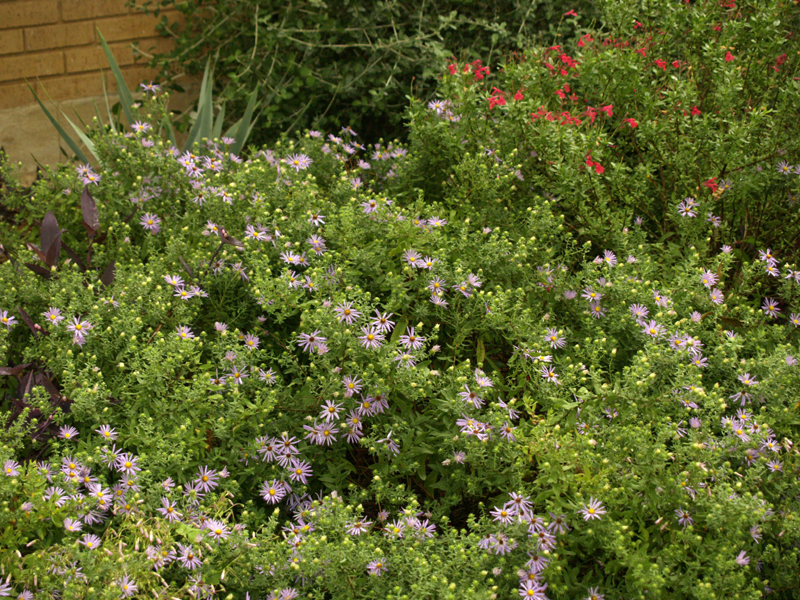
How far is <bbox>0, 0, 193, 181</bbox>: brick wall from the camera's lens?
4.26 meters

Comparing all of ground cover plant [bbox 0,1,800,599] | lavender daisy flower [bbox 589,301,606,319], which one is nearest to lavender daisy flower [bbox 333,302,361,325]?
ground cover plant [bbox 0,1,800,599]

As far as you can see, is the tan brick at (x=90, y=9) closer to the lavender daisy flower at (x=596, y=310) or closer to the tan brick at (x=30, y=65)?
the tan brick at (x=30, y=65)

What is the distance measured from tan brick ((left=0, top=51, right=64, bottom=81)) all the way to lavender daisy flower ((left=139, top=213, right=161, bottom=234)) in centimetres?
268

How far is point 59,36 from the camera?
14.2 ft

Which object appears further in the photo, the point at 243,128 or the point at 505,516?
the point at 243,128

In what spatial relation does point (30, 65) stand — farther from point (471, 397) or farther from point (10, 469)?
point (471, 397)

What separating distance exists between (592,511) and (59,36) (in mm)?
4597

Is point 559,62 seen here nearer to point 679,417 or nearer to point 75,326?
point 679,417

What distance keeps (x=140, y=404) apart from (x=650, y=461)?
4.63ft

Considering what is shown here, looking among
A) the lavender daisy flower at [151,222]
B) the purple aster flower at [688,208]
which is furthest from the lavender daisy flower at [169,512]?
the purple aster flower at [688,208]

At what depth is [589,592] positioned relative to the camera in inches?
59.4

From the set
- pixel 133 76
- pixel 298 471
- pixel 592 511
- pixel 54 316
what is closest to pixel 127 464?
pixel 298 471

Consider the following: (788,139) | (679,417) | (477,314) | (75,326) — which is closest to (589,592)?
(679,417)

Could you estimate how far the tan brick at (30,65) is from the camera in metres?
4.29
